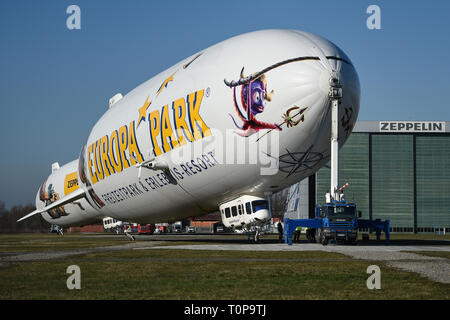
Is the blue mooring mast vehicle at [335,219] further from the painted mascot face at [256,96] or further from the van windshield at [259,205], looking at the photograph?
the painted mascot face at [256,96]

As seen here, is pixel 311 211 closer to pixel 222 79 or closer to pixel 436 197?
pixel 436 197

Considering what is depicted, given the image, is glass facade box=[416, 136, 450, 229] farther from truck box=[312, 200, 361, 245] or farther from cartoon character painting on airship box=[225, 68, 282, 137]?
cartoon character painting on airship box=[225, 68, 282, 137]

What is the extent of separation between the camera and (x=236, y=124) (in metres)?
29.6

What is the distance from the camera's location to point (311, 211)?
129 meters

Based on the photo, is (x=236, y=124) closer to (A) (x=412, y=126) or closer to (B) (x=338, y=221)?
(B) (x=338, y=221)

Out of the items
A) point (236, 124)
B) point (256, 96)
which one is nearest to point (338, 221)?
point (236, 124)

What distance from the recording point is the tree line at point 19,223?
133m

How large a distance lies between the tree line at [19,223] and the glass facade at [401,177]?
7056 centimetres

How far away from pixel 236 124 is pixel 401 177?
10630 cm

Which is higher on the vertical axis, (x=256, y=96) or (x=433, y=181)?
(x=256, y=96)

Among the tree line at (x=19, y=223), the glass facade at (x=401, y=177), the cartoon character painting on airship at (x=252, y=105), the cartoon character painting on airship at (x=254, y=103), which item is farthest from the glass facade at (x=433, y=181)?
the cartoon character painting on airship at (x=252, y=105)

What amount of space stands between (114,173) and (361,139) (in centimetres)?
9567

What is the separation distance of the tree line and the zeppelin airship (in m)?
90.0
